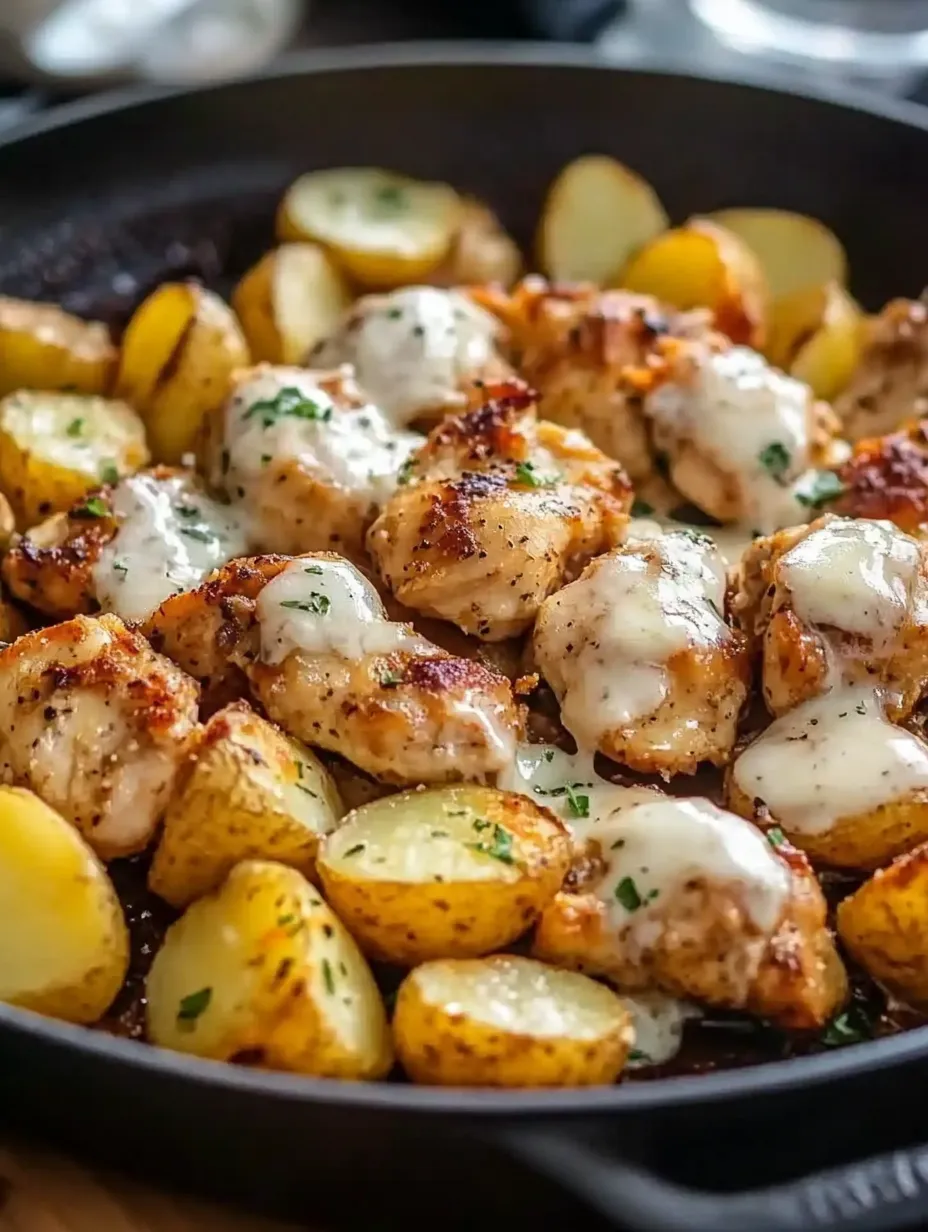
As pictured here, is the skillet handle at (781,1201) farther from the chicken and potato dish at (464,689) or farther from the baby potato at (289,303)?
the baby potato at (289,303)

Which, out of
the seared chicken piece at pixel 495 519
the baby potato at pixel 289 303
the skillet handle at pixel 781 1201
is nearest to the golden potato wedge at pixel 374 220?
the baby potato at pixel 289 303

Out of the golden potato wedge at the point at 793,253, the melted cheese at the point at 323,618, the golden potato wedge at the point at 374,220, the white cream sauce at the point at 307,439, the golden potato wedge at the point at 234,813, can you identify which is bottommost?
the golden potato wedge at the point at 234,813

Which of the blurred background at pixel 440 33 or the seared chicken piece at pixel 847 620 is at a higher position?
the blurred background at pixel 440 33

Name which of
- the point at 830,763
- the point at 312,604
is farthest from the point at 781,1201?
the point at 312,604

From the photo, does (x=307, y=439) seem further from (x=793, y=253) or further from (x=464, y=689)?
(x=793, y=253)

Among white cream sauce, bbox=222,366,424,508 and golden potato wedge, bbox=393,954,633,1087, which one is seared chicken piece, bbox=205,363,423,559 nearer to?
white cream sauce, bbox=222,366,424,508
